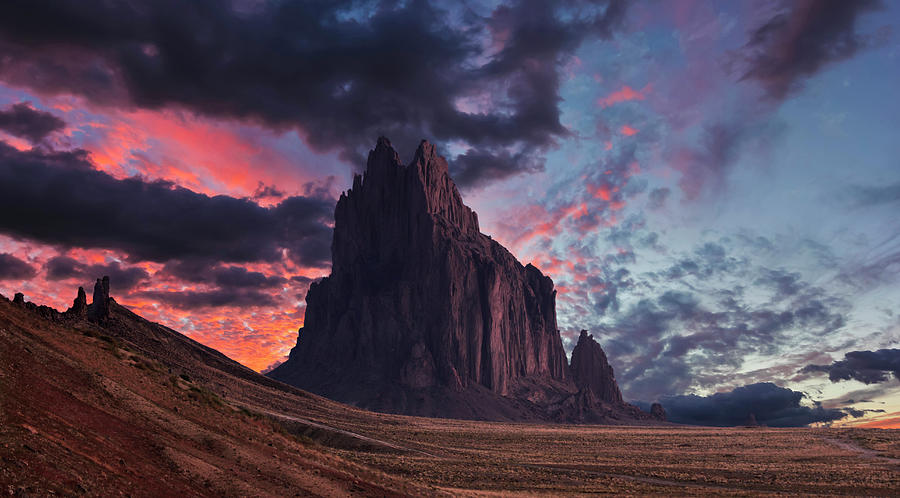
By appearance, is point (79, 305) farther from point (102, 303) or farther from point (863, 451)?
point (863, 451)

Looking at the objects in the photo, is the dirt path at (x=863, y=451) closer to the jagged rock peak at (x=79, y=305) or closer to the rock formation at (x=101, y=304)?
the jagged rock peak at (x=79, y=305)

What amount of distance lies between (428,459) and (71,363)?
39.0m

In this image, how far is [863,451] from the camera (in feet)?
295

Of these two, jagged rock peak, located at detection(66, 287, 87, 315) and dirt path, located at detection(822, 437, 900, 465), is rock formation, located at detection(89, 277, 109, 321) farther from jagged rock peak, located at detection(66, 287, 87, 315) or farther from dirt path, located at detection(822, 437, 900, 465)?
dirt path, located at detection(822, 437, 900, 465)

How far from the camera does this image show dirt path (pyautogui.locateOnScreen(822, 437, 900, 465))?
248 ft

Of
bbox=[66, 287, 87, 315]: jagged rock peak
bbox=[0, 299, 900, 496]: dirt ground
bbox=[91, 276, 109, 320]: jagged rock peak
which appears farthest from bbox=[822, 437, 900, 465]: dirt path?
bbox=[91, 276, 109, 320]: jagged rock peak

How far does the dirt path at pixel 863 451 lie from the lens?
7559cm

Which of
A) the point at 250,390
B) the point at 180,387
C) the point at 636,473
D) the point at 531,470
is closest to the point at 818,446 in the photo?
the point at 636,473

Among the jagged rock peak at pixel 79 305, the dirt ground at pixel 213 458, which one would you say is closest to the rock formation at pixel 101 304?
the jagged rock peak at pixel 79 305

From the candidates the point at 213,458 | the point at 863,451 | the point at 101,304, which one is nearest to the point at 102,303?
Answer: the point at 101,304

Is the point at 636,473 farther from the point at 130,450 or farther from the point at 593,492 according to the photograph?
the point at 130,450

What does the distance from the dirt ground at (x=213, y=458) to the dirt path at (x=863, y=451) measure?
1026 mm

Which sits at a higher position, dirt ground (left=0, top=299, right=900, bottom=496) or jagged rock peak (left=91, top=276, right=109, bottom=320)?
jagged rock peak (left=91, top=276, right=109, bottom=320)

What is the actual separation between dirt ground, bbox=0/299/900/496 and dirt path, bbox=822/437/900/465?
1.03 meters
